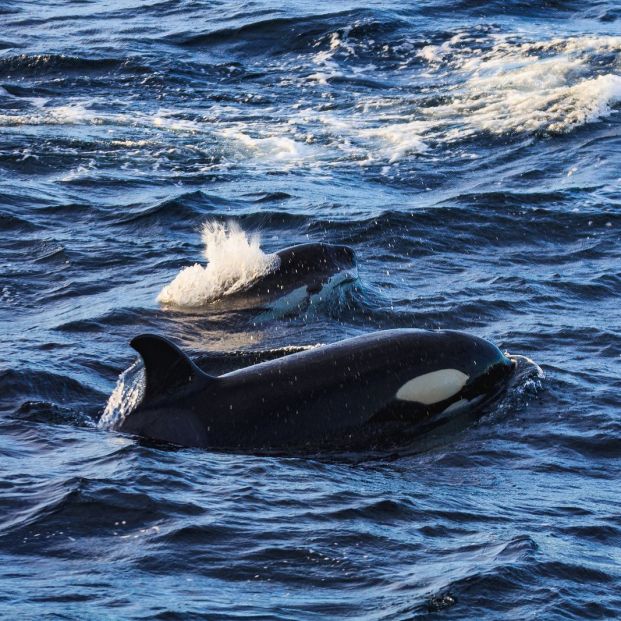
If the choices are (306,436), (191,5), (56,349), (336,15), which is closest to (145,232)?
(56,349)

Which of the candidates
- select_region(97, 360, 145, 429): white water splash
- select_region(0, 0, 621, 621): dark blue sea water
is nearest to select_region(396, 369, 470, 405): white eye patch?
select_region(0, 0, 621, 621): dark blue sea water

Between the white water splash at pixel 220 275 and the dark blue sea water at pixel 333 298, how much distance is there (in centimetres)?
11

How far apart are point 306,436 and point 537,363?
3.38 meters

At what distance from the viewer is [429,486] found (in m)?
9.86

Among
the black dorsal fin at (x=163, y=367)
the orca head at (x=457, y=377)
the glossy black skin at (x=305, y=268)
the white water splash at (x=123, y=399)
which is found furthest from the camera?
the glossy black skin at (x=305, y=268)

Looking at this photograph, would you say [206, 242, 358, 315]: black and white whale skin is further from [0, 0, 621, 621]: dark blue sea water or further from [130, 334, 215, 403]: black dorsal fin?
[130, 334, 215, 403]: black dorsal fin

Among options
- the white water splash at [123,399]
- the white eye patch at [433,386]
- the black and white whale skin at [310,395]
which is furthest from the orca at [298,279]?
the white eye patch at [433,386]

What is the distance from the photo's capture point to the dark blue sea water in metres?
8.07

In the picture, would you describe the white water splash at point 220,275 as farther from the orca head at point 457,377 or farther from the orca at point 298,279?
the orca head at point 457,377

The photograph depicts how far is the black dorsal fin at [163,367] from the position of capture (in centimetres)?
1017

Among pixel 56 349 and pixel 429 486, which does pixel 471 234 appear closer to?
pixel 56 349

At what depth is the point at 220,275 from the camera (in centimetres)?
1548

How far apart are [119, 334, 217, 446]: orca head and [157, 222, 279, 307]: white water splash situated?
4.54 meters

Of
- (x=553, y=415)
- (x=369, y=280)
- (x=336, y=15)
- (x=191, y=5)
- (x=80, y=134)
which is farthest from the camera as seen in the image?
(x=191, y=5)
